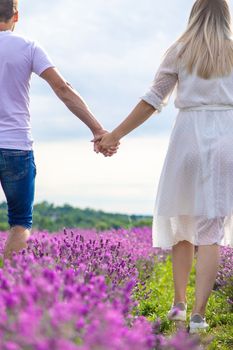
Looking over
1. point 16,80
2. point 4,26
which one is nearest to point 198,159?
point 16,80

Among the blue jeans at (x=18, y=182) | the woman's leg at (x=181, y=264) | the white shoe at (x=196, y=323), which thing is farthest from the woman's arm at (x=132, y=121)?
the white shoe at (x=196, y=323)

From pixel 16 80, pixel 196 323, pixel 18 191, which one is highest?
pixel 16 80

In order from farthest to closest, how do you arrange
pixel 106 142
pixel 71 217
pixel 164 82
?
pixel 71 217 → pixel 106 142 → pixel 164 82

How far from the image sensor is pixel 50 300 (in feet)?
8.28

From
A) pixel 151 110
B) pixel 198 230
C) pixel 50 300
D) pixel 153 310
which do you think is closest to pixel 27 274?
pixel 50 300

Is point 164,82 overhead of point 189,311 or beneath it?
overhead

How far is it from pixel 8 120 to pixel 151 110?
1.04m

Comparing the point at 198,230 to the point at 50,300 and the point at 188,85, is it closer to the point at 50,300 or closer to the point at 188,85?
the point at 188,85

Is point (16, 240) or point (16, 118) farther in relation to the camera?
point (16, 240)

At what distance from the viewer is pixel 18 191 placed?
5078 mm

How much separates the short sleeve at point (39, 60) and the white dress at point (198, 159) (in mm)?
804

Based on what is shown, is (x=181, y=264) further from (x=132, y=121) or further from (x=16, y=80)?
(x=16, y=80)

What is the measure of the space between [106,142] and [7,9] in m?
1.26

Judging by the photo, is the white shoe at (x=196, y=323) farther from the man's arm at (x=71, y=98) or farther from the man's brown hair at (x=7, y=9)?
the man's brown hair at (x=7, y=9)
